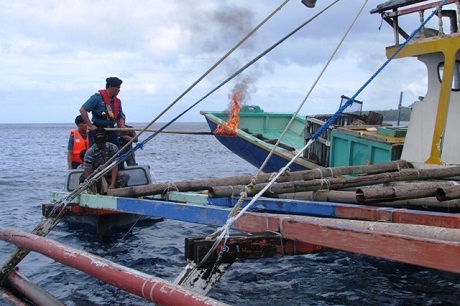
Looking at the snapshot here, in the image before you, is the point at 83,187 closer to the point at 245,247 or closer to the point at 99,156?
the point at 99,156

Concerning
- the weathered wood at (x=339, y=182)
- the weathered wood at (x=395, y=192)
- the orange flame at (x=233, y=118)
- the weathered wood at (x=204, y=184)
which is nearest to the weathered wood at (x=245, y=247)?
the weathered wood at (x=395, y=192)

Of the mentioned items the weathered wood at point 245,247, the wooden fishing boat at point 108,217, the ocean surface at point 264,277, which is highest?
the weathered wood at point 245,247

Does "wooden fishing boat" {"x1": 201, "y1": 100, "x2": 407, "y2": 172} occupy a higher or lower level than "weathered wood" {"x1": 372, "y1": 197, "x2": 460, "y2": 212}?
higher

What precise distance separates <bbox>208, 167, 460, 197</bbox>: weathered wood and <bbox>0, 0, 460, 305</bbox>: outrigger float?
1 centimetres

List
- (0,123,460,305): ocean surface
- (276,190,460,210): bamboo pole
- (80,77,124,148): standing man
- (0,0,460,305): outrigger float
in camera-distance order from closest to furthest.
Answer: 1. (0,0,460,305): outrigger float
2. (276,190,460,210): bamboo pole
3. (0,123,460,305): ocean surface
4. (80,77,124,148): standing man

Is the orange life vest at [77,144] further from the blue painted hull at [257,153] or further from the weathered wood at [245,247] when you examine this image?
the weathered wood at [245,247]

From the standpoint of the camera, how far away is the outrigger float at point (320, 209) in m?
3.91

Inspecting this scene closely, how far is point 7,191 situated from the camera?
59.7 ft

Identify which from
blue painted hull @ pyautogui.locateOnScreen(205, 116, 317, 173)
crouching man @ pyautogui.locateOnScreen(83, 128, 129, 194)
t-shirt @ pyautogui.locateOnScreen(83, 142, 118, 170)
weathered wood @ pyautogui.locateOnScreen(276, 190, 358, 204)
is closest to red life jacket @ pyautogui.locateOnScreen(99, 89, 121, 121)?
crouching man @ pyautogui.locateOnScreen(83, 128, 129, 194)

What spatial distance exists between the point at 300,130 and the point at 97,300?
11.2m

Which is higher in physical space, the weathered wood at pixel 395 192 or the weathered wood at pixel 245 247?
the weathered wood at pixel 395 192

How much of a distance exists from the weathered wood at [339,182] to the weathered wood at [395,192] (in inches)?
27.4

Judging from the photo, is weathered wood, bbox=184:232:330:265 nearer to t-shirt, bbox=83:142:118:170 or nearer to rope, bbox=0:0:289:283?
rope, bbox=0:0:289:283

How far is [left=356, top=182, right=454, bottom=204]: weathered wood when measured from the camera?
18.7 feet
